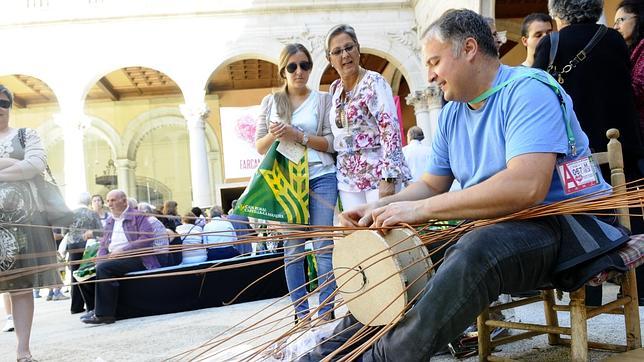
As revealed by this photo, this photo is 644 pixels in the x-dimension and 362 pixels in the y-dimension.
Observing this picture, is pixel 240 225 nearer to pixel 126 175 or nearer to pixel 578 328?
pixel 578 328

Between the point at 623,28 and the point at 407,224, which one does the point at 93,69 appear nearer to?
the point at 623,28

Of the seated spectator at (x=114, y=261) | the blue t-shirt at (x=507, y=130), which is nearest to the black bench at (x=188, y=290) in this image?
the seated spectator at (x=114, y=261)

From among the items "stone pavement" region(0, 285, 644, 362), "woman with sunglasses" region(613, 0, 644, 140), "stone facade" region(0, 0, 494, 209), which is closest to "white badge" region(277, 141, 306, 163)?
"stone pavement" region(0, 285, 644, 362)

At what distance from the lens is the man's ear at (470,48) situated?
168 cm

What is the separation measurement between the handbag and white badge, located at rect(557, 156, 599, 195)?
2.76 m

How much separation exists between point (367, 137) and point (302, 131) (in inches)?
14.4

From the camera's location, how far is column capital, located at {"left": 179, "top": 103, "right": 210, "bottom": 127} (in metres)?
13.8

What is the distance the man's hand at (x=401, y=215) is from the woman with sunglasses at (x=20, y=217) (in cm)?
218

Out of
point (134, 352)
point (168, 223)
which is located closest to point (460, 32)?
point (134, 352)

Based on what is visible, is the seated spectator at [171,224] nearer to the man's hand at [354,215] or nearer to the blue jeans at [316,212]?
the blue jeans at [316,212]

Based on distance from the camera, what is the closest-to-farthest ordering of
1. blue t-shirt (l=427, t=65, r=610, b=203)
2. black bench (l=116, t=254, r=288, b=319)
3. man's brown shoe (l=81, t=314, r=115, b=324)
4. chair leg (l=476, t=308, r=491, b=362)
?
blue t-shirt (l=427, t=65, r=610, b=203), chair leg (l=476, t=308, r=491, b=362), man's brown shoe (l=81, t=314, r=115, b=324), black bench (l=116, t=254, r=288, b=319)

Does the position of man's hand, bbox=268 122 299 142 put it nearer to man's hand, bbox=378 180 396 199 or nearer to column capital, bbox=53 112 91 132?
man's hand, bbox=378 180 396 199

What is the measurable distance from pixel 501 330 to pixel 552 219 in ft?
4.08

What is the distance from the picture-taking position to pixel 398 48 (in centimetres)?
1391
